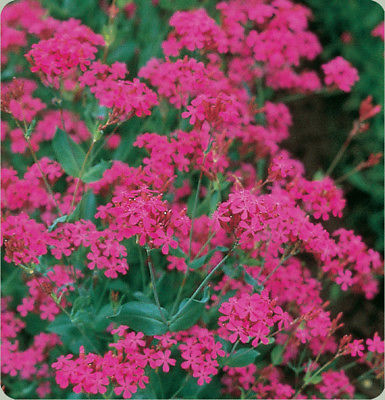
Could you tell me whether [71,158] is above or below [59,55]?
below

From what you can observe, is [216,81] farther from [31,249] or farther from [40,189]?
[31,249]

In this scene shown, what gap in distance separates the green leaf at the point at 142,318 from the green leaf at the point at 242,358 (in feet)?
0.87

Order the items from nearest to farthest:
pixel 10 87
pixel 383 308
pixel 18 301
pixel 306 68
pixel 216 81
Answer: pixel 10 87
pixel 216 81
pixel 18 301
pixel 383 308
pixel 306 68

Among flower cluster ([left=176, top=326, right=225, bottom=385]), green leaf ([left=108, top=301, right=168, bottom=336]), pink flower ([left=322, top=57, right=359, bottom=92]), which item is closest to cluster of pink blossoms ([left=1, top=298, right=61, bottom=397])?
green leaf ([left=108, top=301, right=168, bottom=336])

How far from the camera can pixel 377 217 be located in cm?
388

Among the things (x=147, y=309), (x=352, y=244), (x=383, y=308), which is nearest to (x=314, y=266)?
(x=383, y=308)

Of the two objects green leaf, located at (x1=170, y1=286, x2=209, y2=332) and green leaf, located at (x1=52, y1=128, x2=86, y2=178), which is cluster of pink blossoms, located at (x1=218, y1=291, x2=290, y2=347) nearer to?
green leaf, located at (x1=170, y1=286, x2=209, y2=332)

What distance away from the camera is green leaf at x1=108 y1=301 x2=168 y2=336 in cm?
184

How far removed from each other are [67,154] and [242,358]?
1107 mm

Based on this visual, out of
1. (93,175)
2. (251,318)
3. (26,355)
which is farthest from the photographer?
(26,355)

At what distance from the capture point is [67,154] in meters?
2.19

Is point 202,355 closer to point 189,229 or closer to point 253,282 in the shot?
point 253,282

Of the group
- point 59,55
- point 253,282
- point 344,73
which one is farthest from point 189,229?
point 344,73

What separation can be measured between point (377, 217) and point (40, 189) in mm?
2595
